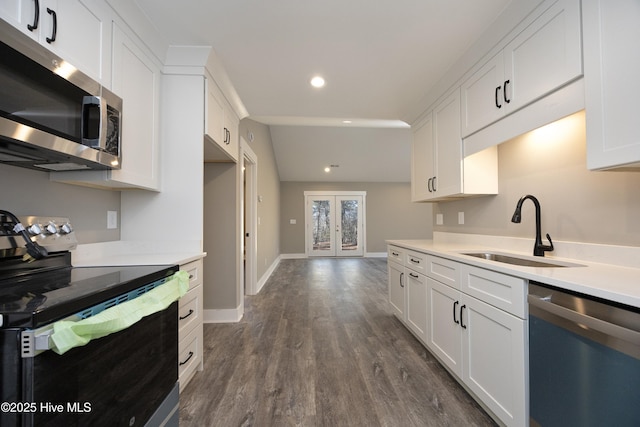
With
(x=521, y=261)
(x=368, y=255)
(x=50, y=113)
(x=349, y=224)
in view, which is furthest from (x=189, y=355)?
(x=368, y=255)

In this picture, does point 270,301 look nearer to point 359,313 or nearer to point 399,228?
point 359,313

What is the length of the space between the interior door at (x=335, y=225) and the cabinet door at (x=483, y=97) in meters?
5.98

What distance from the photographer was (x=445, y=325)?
1889 mm

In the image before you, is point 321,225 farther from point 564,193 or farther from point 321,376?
point 564,193

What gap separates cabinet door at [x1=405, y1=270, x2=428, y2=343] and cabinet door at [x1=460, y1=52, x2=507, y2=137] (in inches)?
49.2

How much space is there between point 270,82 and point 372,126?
11.5ft

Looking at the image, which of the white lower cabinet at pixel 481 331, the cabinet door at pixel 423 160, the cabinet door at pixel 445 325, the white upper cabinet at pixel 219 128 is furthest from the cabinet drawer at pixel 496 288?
the white upper cabinet at pixel 219 128

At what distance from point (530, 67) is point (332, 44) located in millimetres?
1227

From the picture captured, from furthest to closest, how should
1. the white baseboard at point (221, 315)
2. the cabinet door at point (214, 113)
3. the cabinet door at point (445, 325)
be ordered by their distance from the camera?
the white baseboard at point (221, 315)
the cabinet door at point (214, 113)
the cabinet door at point (445, 325)

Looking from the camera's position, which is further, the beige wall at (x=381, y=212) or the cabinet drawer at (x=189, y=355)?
the beige wall at (x=381, y=212)

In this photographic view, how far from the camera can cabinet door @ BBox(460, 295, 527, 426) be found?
1242 millimetres

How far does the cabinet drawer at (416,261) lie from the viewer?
222cm

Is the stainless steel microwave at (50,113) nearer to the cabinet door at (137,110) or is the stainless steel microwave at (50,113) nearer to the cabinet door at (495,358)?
the cabinet door at (137,110)

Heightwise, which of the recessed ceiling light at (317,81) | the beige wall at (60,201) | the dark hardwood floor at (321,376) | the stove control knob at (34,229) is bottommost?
the dark hardwood floor at (321,376)
